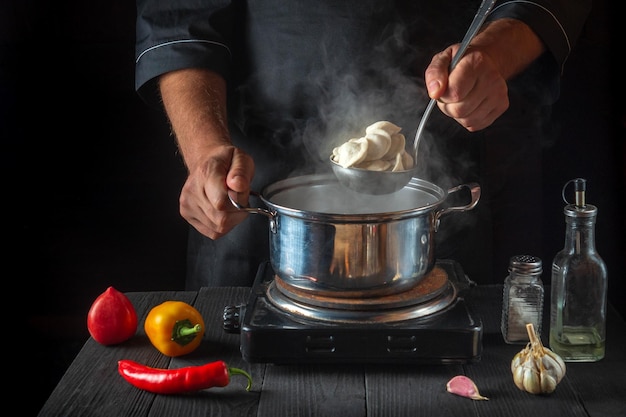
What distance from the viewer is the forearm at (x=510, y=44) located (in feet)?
6.66

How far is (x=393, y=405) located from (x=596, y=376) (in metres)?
0.40

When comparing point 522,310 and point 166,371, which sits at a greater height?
point 522,310

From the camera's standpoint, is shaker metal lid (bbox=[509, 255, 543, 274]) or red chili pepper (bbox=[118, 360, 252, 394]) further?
shaker metal lid (bbox=[509, 255, 543, 274])

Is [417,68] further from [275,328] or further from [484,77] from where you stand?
[275,328]

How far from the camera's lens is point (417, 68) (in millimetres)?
2291

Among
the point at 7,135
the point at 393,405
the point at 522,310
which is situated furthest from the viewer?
the point at 7,135

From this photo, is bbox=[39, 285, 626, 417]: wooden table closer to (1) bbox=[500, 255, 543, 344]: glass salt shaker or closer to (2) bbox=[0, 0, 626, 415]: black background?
(1) bbox=[500, 255, 543, 344]: glass salt shaker

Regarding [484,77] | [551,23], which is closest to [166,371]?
[484,77]

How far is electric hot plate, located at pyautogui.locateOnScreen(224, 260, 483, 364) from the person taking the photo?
1597 mm

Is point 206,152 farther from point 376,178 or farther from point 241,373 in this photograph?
point 241,373

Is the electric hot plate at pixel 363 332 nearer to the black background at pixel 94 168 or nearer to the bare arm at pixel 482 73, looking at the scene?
the bare arm at pixel 482 73

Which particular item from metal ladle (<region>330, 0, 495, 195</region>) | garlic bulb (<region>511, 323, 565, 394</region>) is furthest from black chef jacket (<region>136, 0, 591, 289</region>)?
garlic bulb (<region>511, 323, 565, 394</region>)

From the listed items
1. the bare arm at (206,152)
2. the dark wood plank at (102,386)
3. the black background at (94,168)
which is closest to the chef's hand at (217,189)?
the bare arm at (206,152)

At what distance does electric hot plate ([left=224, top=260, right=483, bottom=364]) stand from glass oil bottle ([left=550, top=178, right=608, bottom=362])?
18cm
